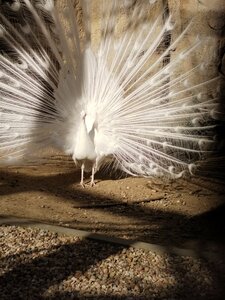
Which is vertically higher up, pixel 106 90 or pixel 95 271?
pixel 106 90

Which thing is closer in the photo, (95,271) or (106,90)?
(95,271)

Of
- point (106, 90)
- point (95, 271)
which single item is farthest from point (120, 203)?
point (95, 271)

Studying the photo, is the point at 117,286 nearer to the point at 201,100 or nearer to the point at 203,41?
the point at 201,100

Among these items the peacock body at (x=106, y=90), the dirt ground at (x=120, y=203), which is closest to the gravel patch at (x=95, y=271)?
the dirt ground at (x=120, y=203)

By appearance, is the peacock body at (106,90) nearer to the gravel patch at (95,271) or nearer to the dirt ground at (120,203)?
the dirt ground at (120,203)

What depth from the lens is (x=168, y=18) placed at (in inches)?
183

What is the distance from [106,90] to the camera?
15.5 feet

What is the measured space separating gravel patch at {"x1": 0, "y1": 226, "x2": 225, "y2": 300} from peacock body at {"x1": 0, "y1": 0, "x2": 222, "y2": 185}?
136cm

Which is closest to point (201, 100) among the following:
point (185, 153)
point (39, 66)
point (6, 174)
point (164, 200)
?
point (185, 153)

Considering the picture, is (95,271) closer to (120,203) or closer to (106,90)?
(120,203)

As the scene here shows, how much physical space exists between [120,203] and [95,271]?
1.65m

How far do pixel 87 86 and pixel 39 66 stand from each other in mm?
442

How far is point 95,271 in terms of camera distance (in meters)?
3.12

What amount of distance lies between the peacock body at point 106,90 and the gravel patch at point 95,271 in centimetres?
136
